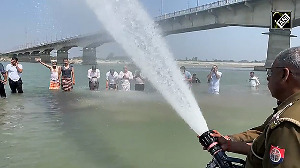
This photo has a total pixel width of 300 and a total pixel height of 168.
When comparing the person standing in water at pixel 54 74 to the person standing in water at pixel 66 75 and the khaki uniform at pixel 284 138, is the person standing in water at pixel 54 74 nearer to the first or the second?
the person standing in water at pixel 66 75

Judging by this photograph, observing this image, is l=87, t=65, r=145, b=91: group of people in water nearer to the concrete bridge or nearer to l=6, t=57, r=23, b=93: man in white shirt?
l=6, t=57, r=23, b=93: man in white shirt

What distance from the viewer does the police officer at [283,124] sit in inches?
78.7

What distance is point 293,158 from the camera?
78.5 inches

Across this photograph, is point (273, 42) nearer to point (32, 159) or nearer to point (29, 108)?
point (29, 108)

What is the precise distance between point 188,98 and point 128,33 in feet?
19.1


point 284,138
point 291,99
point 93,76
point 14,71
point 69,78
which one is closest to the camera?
point 284,138

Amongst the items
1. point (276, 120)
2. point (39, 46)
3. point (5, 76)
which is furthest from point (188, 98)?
point (39, 46)

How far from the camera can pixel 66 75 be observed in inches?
656

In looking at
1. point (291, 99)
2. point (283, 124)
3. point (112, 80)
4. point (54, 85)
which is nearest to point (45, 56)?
point (112, 80)

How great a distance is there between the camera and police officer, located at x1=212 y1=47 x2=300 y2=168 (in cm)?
200

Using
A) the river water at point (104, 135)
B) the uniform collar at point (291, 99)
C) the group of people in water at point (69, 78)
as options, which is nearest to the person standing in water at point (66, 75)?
the group of people in water at point (69, 78)

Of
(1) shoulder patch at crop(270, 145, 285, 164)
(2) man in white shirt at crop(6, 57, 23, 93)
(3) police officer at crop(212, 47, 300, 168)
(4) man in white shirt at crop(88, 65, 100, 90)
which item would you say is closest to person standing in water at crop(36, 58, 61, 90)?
(2) man in white shirt at crop(6, 57, 23, 93)

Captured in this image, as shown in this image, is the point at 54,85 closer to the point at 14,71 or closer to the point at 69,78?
the point at 69,78

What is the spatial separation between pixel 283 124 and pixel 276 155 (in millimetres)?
185
